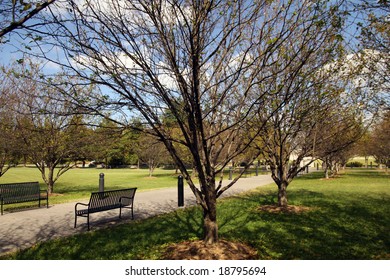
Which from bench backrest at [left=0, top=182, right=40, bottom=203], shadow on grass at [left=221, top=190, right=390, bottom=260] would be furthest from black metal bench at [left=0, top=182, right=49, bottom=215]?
shadow on grass at [left=221, top=190, right=390, bottom=260]

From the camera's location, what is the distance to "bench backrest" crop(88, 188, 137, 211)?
8.22 meters

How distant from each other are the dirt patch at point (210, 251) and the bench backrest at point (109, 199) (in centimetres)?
322

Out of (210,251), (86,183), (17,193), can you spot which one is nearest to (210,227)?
(210,251)

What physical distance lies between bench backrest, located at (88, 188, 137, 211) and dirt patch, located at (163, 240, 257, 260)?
10.6 feet

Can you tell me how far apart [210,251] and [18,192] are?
8307mm

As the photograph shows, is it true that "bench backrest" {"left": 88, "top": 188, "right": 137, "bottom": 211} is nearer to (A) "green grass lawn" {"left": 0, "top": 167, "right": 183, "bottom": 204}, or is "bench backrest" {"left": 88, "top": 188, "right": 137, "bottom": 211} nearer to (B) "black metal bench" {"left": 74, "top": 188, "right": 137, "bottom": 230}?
(B) "black metal bench" {"left": 74, "top": 188, "right": 137, "bottom": 230}

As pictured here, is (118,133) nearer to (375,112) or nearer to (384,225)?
(384,225)

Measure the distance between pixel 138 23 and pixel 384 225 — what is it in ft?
26.8

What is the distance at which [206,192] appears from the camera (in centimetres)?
556

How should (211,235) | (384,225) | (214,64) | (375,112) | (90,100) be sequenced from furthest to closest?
(375,112) < (384,225) < (214,64) < (211,235) < (90,100)

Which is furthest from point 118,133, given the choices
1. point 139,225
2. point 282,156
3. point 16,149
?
point 16,149

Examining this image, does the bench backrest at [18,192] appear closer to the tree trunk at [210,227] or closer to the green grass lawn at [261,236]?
the green grass lawn at [261,236]

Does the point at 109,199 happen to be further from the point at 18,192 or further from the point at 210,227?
the point at 210,227

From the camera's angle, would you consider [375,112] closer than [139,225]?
No
